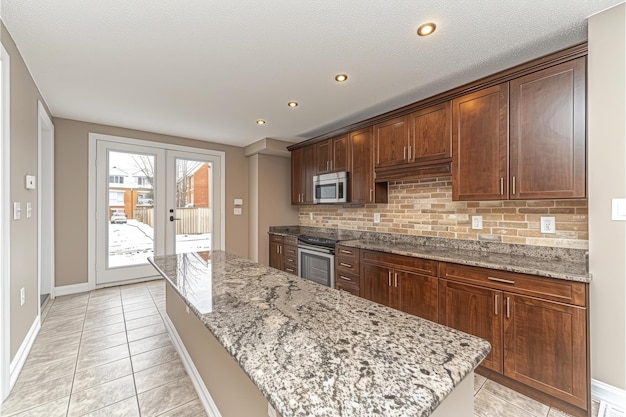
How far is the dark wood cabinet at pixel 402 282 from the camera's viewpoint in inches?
92.0

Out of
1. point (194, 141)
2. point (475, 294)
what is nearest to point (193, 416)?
point (475, 294)

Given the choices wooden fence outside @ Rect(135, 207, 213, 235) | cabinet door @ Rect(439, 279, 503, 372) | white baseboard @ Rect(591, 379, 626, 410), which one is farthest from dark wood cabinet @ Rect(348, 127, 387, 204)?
wooden fence outside @ Rect(135, 207, 213, 235)

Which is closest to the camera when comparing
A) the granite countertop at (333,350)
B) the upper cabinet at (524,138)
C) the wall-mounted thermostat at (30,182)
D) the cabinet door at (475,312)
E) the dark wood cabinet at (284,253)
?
the granite countertop at (333,350)

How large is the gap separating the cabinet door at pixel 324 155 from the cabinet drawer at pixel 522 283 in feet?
7.13

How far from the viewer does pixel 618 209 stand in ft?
5.30

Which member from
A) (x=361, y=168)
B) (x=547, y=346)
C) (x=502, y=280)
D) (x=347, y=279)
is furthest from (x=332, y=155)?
(x=547, y=346)

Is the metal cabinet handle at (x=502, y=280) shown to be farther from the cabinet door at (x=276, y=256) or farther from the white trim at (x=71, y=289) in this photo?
the white trim at (x=71, y=289)

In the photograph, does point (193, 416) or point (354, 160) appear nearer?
point (193, 416)

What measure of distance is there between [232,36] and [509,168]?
7.45 feet

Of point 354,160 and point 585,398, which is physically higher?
point 354,160

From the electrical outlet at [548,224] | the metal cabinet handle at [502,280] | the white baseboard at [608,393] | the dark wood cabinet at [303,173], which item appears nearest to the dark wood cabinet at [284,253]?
the dark wood cabinet at [303,173]

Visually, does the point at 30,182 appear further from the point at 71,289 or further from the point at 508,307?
the point at 508,307

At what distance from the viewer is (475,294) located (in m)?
2.05

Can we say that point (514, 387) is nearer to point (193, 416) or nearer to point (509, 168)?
point (509, 168)
